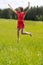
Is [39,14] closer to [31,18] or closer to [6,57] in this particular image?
[31,18]

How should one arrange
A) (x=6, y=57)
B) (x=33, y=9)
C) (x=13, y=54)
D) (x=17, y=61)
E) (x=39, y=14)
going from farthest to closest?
(x=39, y=14) → (x=33, y=9) → (x=13, y=54) → (x=6, y=57) → (x=17, y=61)

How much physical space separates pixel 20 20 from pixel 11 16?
97.8 metres

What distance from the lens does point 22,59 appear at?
31.7 feet

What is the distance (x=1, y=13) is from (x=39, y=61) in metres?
106

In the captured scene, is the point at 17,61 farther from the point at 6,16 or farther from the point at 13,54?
the point at 6,16

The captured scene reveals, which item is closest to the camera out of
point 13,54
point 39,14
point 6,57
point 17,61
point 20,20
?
point 17,61

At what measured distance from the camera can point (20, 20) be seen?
50.2 feet

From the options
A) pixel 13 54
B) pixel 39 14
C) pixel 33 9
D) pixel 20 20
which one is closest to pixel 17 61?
pixel 13 54

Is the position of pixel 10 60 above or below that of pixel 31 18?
above

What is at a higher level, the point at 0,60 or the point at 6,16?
the point at 0,60

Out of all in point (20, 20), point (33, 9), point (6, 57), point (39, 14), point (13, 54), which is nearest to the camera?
point (6, 57)

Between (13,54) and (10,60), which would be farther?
(13,54)

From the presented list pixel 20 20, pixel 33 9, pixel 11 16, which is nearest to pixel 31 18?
pixel 33 9

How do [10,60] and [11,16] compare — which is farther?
[11,16]
